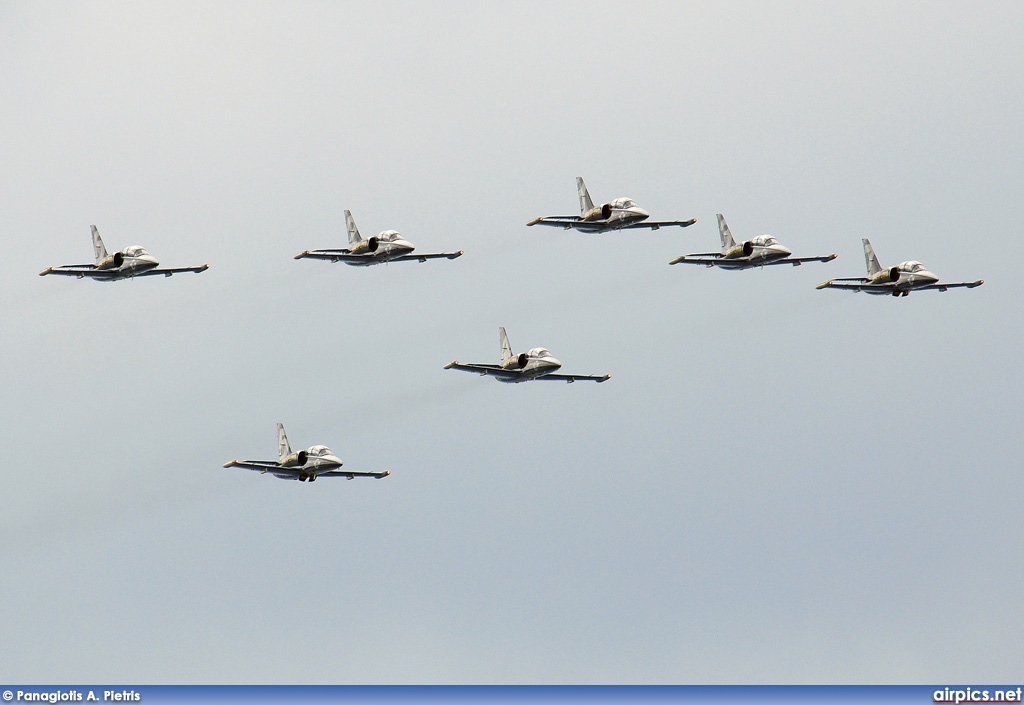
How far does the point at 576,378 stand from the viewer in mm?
131875

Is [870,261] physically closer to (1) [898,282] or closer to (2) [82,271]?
(1) [898,282]

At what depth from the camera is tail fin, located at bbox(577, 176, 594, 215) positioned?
13750 cm

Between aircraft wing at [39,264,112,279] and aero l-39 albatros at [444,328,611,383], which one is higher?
aircraft wing at [39,264,112,279]

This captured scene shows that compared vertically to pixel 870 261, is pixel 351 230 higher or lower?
higher

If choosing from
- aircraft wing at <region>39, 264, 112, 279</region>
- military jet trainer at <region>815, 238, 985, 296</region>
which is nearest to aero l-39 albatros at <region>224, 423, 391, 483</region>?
aircraft wing at <region>39, 264, 112, 279</region>

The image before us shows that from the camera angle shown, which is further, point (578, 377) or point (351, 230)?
point (351, 230)

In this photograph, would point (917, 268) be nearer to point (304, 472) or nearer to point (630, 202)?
point (630, 202)

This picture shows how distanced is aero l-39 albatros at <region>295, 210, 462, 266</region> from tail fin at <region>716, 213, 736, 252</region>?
2604 cm

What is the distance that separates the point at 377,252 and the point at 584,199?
19.4m

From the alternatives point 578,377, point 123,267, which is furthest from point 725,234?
point 123,267

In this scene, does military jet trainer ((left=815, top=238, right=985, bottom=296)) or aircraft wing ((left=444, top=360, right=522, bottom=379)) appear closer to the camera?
aircraft wing ((left=444, top=360, right=522, bottom=379))

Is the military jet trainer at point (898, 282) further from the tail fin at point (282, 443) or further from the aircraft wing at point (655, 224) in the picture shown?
the tail fin at point (282, 443)

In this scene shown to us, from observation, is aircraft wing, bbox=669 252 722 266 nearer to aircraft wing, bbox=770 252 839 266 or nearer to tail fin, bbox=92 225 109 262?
aircraft wing, bbox=770 252 839 266

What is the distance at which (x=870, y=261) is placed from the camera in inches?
5679
